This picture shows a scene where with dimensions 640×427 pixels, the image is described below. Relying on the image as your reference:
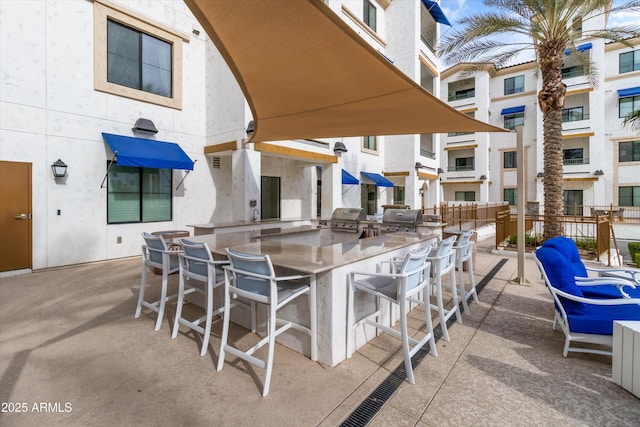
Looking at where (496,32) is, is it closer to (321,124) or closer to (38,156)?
(321,124)

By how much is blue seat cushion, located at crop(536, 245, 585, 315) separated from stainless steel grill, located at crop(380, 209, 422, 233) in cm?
222

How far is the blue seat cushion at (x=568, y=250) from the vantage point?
12.4ft

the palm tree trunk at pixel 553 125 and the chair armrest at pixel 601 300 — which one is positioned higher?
the palm tree trunk at pixel 553 125

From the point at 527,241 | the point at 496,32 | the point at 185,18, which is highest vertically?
the point at 185,18

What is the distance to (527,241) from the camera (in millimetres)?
9164

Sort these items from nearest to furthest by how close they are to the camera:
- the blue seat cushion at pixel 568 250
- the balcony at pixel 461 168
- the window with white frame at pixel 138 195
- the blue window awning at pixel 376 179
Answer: the blue seat cushion at pixel 568 250, the window with white frame at pixel 138 195, the blue window awning at pixel 376 179, the balcony at pixel 461 168

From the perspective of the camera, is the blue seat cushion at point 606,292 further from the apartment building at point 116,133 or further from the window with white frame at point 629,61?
the window with white frame at point 629,61

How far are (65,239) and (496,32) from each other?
12144 millimetres

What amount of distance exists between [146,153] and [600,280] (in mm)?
Result: 9000

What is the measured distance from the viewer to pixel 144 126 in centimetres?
784

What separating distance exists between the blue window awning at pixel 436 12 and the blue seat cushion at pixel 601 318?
16.3 metres

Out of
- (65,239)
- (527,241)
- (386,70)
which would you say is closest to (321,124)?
(386,70)

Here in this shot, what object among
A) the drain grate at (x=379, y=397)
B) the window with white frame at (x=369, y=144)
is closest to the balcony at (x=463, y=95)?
the window with white frame at (x=369, y=144)

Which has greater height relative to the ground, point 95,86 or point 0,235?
point 95,86
